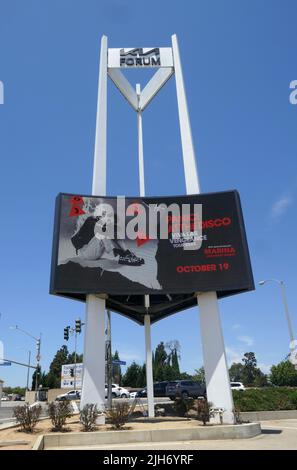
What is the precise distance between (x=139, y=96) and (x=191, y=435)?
78.8ft

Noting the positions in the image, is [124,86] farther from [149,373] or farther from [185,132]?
[149,373]

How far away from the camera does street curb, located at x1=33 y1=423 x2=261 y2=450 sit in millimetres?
13750

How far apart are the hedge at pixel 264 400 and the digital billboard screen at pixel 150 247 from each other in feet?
32.2

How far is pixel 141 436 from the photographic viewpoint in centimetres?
1449

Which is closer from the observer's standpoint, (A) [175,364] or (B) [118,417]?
(B) [118,417]

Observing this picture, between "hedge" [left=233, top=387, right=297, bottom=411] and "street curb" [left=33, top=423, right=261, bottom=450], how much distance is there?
11.3 metres

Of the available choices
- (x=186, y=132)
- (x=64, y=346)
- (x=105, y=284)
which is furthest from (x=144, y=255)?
(x=64, y=346)

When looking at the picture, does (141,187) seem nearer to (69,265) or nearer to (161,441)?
(69,265)

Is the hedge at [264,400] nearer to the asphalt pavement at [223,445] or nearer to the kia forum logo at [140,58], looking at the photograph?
the asphalt pavement at [223,445]

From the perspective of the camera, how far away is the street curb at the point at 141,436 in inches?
541

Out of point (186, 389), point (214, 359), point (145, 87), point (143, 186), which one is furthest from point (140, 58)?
point (186, 389)

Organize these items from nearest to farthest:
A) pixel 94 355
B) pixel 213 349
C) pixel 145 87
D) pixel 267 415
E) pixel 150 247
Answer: pixel 94 355
pixel 213 349
pixel 150 247
pixel 267 415
pixel 145 87

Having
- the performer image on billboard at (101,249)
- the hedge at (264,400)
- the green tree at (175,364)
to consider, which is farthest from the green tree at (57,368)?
the performer image on billboard at (101,249)

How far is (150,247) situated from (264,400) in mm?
15052
